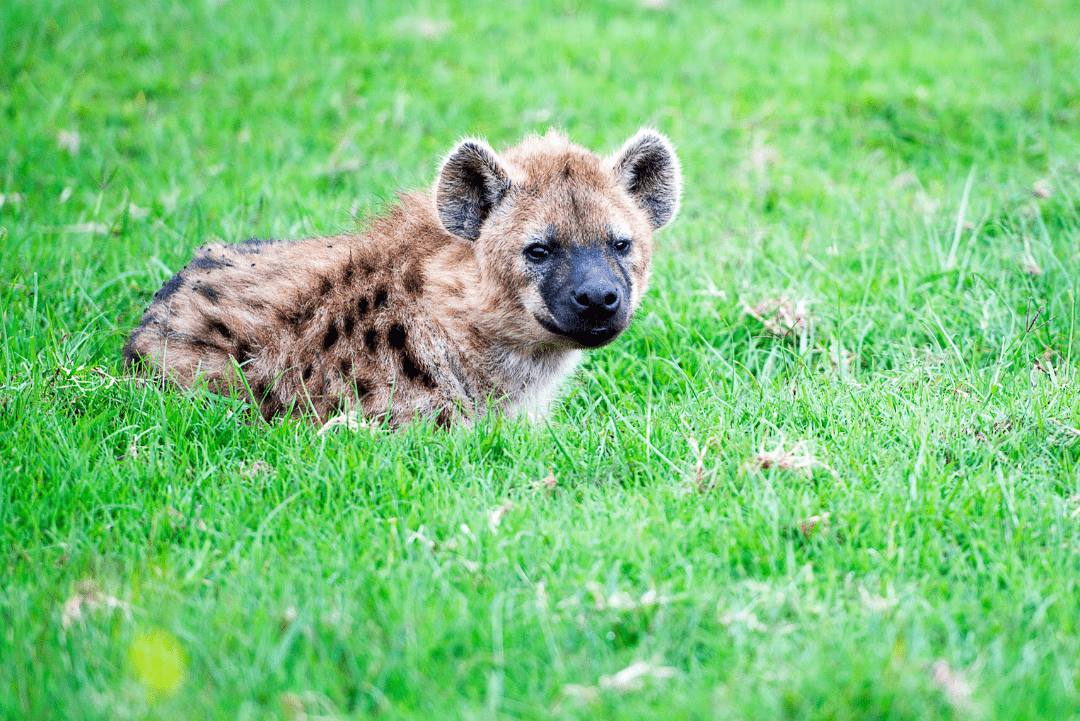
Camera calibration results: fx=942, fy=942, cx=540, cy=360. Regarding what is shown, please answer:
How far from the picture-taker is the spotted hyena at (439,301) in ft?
13.5

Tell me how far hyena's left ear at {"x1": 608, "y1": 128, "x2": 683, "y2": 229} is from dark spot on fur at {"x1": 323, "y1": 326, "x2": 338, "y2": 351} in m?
1.55

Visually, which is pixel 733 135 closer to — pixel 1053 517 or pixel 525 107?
pixel 525 107

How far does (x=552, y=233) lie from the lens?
418 centimetres

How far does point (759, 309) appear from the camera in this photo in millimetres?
5039

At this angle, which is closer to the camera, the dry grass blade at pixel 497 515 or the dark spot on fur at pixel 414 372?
the dry grass blade at pixel 497 515

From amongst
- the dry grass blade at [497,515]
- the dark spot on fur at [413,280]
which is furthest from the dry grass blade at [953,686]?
the dark spot on fur at [413,280]

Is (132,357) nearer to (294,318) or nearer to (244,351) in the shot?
(244,351)

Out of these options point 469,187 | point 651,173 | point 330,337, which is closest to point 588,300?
point 469,187

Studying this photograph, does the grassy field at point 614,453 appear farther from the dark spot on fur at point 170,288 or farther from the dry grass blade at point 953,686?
the dark spot on fur at point 170,288

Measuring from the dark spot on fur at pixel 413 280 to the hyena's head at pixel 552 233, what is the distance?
25 centimetres

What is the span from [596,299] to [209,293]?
1756 mm

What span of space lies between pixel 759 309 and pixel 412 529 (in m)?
A: 2.56

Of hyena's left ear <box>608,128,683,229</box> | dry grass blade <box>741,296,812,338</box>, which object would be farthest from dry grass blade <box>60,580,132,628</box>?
dry grass blade <box>741,296,812,338</box>

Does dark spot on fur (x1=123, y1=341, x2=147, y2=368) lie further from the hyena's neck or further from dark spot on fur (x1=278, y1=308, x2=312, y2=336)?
the hyena's neck
